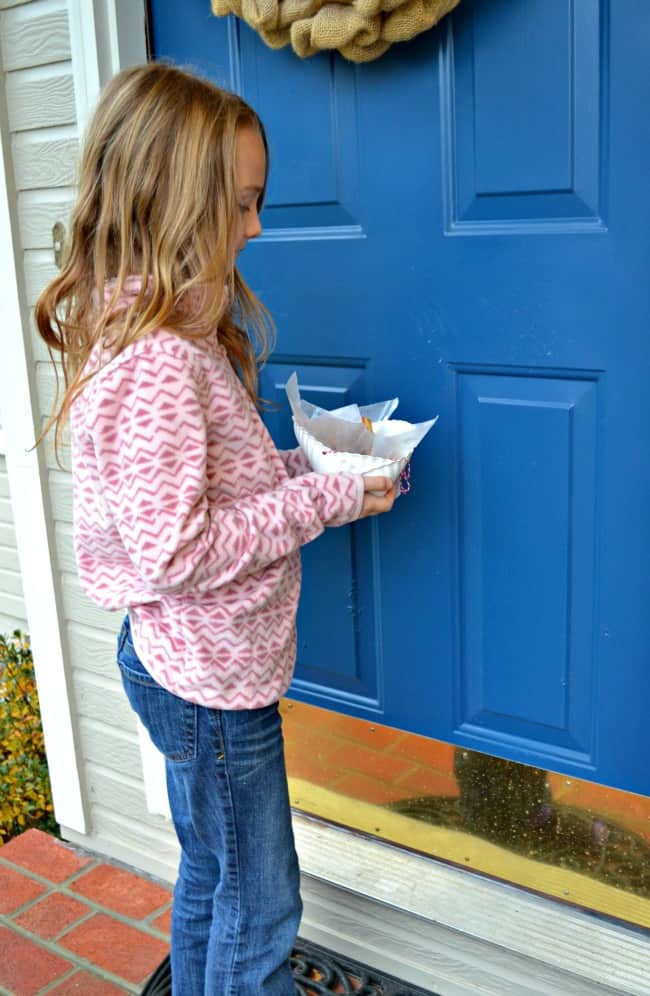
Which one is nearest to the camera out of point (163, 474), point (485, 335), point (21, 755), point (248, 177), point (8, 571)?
point (163, 474)

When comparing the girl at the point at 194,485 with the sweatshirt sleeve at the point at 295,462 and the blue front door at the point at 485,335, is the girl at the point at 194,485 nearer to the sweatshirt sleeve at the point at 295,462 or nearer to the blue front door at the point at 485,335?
the sweatshirt sleeve at the point at 295,462

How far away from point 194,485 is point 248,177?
0.48m

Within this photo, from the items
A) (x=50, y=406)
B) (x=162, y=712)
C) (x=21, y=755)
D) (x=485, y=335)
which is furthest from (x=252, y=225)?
(x=21, y=755)

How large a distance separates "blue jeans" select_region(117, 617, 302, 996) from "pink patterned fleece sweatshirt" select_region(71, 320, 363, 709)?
7cm

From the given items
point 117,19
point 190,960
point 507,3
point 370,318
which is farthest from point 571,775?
point 117,19

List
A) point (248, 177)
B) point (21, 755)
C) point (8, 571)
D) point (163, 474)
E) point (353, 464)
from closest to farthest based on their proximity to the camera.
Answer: point (163, 474) < point (248, 177) < point (353, 464) < point (21, 755) < point (8, 571)

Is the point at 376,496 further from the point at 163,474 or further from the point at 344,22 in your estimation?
the point at 344,22

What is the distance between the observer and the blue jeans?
1.79 m

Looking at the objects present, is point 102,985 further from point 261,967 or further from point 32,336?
point 32,336

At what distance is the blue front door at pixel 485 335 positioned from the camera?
5.95ft

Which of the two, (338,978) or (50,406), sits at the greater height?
(50,406)

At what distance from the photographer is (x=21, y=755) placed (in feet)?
10.8

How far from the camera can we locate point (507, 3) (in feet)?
5.97

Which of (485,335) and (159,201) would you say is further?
(485,335)
